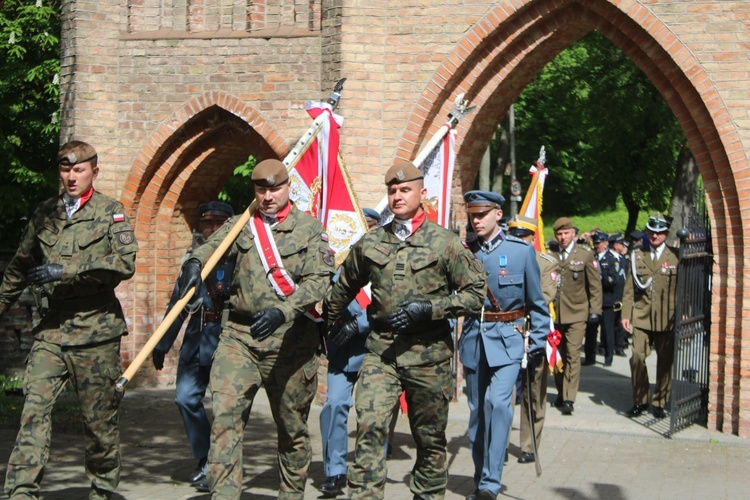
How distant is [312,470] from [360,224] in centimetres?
203

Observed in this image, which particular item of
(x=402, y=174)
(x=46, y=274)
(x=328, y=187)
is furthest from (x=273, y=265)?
(x=328, y=187)

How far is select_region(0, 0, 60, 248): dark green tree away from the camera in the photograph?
18062 mm

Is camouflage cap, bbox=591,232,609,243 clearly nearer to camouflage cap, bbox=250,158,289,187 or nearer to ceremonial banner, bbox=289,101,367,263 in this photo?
ceremonial banner, bbox=289,101,367,263

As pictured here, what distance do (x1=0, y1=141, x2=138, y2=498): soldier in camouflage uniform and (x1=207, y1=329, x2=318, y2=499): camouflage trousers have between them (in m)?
0.76

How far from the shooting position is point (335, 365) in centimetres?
827

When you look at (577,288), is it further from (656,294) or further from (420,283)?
(420,283)

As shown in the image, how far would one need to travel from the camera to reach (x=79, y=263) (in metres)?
6.71

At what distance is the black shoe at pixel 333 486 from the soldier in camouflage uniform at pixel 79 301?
156cm

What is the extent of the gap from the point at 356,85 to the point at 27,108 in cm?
862

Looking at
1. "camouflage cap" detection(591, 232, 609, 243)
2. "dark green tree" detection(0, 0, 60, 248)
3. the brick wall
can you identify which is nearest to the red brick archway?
the brick wall

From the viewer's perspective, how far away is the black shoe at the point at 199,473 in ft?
26.5

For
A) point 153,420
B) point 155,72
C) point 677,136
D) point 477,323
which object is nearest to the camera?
point 477,323

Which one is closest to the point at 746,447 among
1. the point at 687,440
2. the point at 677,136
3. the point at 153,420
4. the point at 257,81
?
the point at 687,440

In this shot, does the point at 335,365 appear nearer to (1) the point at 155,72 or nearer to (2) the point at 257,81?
(2) the point at 257,81
